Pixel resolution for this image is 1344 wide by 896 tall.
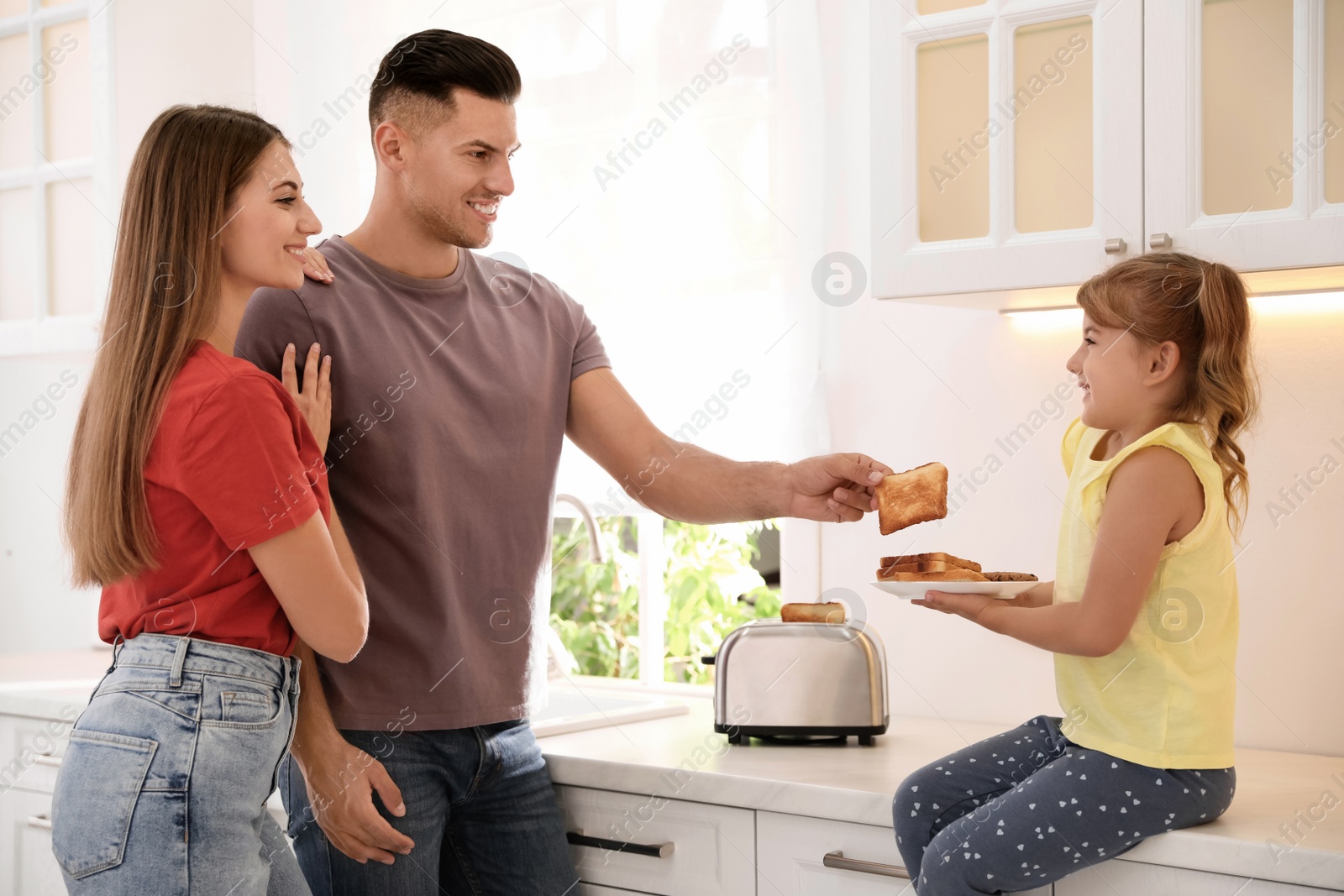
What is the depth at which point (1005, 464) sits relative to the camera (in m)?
1.98

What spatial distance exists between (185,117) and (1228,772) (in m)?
1.35

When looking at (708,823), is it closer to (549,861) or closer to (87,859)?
(549,861)

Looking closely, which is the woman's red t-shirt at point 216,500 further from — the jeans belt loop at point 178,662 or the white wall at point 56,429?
the white wall at point 56,429

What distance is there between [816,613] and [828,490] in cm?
24

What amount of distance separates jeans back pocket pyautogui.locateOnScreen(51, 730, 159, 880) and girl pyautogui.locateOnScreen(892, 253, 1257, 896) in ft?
2.72

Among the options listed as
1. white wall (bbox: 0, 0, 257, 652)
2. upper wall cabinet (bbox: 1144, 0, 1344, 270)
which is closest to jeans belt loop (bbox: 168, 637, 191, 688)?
upper wall cabinet (bbox: 1144, 0, 1344, 270)

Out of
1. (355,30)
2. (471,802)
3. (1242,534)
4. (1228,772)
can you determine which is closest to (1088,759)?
(1228,772)

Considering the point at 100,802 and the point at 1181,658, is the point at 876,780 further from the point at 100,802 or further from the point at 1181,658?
the point at 100,802

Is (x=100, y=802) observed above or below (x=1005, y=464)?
below

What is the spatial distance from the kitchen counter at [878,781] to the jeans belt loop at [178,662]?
64cm

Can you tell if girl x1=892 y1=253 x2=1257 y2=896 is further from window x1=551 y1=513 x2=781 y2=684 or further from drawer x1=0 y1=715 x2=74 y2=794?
drawer x1=0 y1=715 x2=74 y2=794

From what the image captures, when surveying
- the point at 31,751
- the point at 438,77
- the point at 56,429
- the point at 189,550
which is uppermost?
the point at 438,77

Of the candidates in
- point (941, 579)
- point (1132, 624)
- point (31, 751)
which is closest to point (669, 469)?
point (941, 579)

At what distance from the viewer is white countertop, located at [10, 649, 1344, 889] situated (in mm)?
1242
